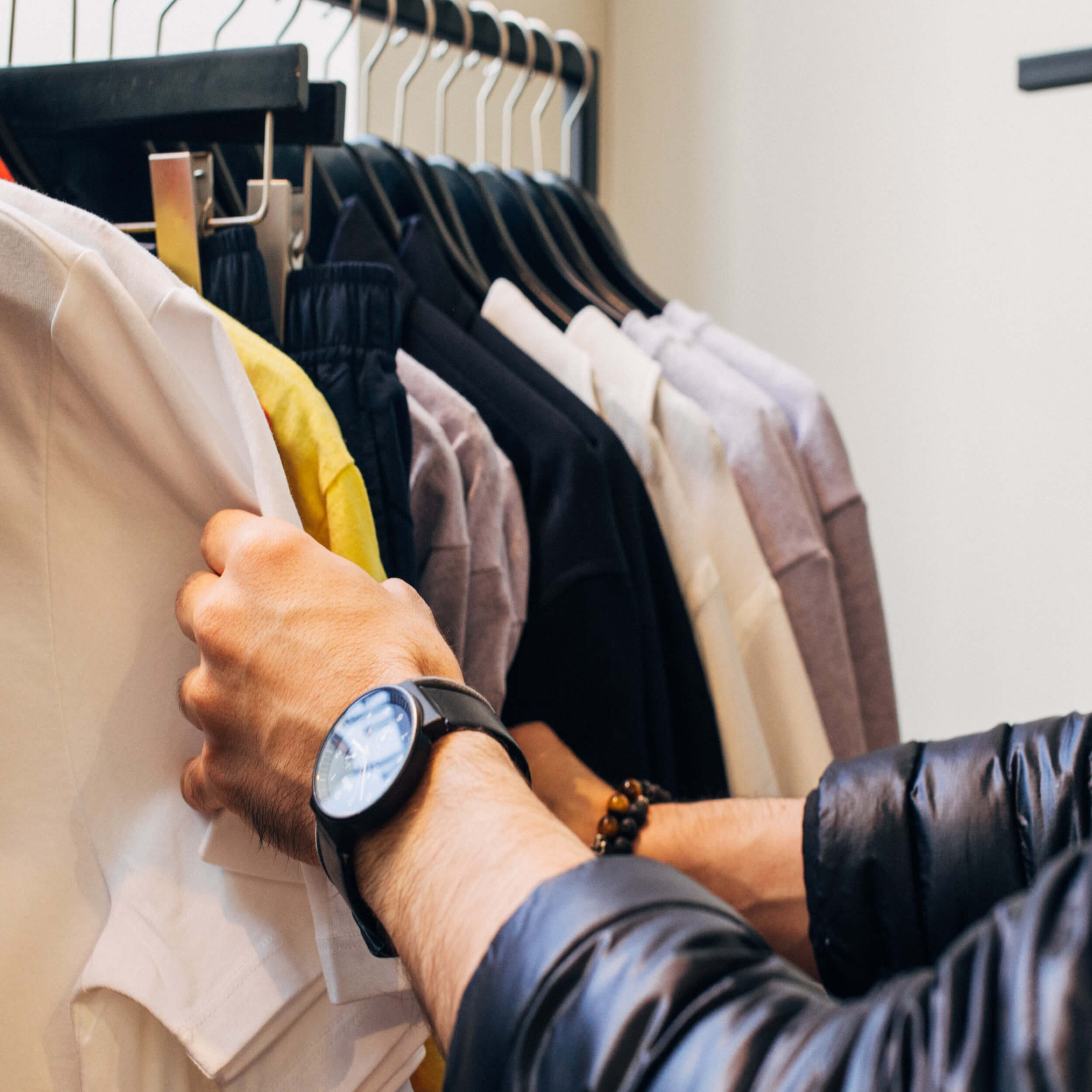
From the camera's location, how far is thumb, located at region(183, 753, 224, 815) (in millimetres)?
526

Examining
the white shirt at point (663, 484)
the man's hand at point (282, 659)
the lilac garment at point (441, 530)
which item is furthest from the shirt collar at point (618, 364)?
the man's hand at point (282, 659)

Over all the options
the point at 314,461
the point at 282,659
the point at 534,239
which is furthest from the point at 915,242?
the point at 282,659

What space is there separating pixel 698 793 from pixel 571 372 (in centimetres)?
36

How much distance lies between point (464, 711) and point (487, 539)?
277mm

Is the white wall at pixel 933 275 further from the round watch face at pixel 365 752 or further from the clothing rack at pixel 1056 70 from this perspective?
the round watch face at pixel 365 752

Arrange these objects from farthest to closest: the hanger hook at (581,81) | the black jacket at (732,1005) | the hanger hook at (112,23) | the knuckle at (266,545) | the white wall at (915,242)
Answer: the white wall at (915,242) < the hanger hook at (581,81) < the hanger hook at (112,23) < the knuckle at (266,545) < the black jacket at (732,1005)

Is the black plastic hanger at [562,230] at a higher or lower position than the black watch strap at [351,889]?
higher

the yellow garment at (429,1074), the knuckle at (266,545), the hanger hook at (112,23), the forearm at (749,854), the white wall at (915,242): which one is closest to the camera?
the knuckle at (266,545)

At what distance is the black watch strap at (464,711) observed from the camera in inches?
17.8

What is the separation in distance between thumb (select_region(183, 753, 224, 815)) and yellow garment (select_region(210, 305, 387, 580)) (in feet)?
0.42

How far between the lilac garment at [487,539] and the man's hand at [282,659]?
0.66 ft

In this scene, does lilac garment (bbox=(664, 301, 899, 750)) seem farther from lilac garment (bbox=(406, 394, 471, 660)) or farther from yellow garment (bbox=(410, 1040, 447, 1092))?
yellow garment (bbox=(410, 1040, 447, 1092))

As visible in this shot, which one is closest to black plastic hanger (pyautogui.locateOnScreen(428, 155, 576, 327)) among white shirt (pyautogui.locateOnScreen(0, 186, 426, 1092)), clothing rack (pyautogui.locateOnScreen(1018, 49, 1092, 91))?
clothing rack (pyautogui.locateOnScreen(1018, 49, 1092, 91))

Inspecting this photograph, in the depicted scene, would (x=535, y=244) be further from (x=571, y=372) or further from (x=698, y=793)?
(x=698, y=793)
